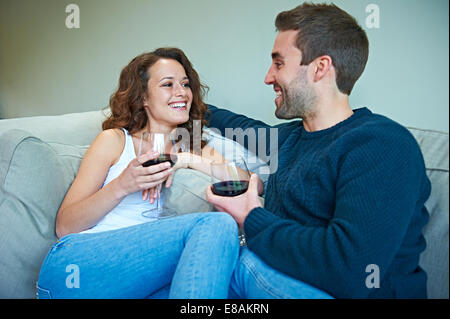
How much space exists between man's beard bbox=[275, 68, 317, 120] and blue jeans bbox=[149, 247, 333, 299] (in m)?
0.48

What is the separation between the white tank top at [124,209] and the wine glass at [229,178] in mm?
397

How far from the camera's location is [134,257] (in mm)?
1079

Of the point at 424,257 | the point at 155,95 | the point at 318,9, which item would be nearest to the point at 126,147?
the point at 155,95

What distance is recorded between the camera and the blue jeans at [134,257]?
106cm

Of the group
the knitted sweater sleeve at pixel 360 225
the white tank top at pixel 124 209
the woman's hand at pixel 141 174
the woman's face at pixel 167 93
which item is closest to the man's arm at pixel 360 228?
the knitted sweater sleeve at pixel 360 225

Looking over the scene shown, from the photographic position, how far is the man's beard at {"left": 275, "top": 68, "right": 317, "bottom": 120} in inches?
48.7

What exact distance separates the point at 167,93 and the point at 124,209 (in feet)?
1.74

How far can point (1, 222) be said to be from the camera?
4.20ft

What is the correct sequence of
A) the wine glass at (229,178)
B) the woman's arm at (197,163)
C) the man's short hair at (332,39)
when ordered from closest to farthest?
the wine glass at (229,178), the man's short hair at (332,39), the woman's arm at (197,163)

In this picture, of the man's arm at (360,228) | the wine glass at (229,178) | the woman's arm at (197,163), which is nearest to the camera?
the man's arm at (360,228)

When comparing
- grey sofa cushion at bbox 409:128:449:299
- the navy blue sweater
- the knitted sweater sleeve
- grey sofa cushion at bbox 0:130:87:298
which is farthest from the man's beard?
grey sofa cushion at bbox 0:130:87:298

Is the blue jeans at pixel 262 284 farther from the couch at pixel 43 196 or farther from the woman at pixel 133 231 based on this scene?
the couch at pixel 43 196

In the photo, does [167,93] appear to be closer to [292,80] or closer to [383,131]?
[292,80]
